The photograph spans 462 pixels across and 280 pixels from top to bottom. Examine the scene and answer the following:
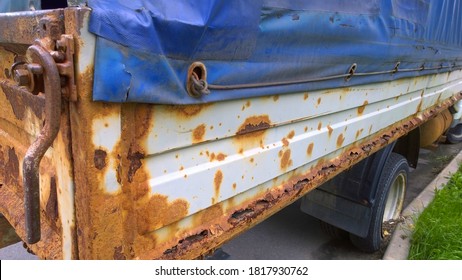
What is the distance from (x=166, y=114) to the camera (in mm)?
1190

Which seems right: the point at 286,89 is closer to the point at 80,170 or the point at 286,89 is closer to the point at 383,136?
the point at 80,170

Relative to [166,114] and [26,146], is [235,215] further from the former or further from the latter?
[26,146]

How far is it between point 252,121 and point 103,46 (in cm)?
72

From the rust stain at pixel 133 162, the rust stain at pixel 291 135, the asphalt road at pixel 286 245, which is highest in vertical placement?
the rust stain at pixel 133 162

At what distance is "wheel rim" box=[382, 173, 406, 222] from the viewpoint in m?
3.78

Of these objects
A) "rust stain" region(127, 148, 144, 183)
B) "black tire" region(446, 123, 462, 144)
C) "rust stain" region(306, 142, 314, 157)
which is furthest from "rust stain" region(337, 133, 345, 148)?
"black tire" region(446, 123, 462, 144)

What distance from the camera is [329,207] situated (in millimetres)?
3330

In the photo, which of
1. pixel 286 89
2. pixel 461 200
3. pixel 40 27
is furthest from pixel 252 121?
pixel 461 200

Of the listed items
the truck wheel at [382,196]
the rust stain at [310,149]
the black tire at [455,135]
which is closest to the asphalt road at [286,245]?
the truck wheel at [382,196]

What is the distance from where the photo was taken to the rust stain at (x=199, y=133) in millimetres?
1292

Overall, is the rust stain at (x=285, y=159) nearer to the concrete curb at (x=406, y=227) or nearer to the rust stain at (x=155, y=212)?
the rust stain at (x=155, y=212)

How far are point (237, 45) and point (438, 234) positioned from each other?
2.92 metres

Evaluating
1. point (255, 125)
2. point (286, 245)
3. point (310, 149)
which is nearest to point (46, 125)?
point (255, 125)

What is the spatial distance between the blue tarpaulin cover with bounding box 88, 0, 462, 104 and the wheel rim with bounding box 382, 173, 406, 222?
1.68 metres
